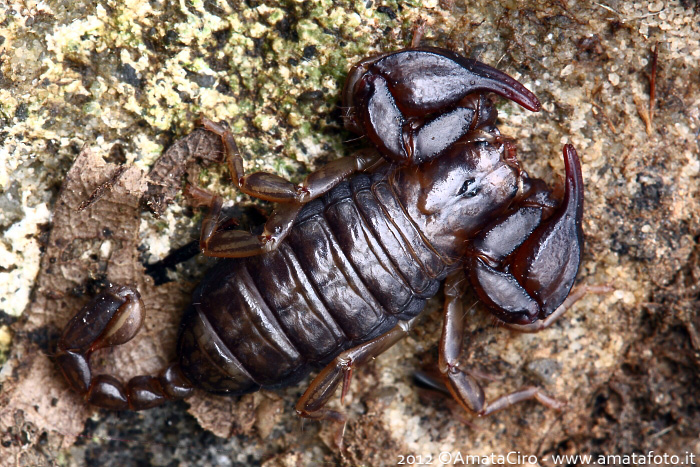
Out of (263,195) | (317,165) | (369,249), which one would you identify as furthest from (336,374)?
(317,165)

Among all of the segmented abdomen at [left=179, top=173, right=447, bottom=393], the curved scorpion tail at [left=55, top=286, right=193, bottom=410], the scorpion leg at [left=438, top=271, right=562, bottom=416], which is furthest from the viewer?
the scorpion leg at [left=438, top=271, right=562, bottom=416]

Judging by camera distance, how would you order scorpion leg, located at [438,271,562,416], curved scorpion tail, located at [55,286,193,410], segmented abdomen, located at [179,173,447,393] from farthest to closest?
scorpion leg, located at [438,271,562,416]
curved scorpion tail, located at [55,286,193,410]
segmented abdomen, located at [179,173,447,393]

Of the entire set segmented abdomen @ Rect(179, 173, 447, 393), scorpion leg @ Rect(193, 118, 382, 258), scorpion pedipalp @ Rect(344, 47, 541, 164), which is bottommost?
segmented abdomen @ Rect(179, 173, 447, 393)

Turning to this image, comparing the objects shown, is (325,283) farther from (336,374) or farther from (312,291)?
(336,374)

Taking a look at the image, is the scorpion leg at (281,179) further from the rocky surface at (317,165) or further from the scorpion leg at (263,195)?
the rocky surface at (317,165)

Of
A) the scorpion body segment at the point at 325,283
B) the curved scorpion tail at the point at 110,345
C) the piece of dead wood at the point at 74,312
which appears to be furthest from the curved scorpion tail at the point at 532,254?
the curved scorpion tail at the point at 110,345

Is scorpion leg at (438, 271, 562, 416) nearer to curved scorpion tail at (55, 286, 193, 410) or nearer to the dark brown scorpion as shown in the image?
the dark brown scorpion

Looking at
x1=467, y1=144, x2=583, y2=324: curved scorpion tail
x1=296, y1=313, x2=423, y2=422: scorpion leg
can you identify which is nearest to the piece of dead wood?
x1=296, y1=313, x2=423, y2=422: scorpion leg
